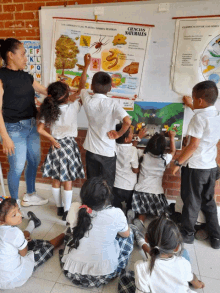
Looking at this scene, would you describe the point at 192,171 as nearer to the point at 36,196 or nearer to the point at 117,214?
the point at 117,214

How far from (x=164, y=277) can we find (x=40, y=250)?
37.5 inches

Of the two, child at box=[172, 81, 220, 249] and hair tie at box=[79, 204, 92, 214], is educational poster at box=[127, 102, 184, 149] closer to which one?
child at box=[172, 81, 220, 249]

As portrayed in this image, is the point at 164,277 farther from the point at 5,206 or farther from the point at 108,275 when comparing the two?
the point at 5,206

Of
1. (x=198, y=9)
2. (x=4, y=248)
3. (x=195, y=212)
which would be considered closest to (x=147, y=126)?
(x=195, y=212)

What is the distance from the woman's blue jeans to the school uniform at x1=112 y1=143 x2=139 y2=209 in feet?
2.62

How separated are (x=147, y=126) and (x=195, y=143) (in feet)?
2.28

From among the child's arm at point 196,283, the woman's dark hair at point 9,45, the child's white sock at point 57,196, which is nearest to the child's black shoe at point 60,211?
the child's white sock at point 57,196

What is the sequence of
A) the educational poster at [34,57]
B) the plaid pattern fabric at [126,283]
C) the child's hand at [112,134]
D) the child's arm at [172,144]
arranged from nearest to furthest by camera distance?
the plaid pattern fabric at [126,283] → the child's hand at [112,134] → the child's arm at [172,144] → the educational poster at [34,57]

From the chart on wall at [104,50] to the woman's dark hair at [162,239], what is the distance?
1.40 m

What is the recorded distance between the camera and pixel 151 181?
6.91 feet

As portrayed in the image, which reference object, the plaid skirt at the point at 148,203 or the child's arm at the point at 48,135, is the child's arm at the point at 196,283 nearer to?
the plaid skirt at the point at 148,203

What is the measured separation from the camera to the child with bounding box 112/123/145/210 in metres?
2.08

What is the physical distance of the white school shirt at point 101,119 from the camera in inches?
66.5

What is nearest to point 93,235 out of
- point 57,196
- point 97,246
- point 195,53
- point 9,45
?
point 97,246
